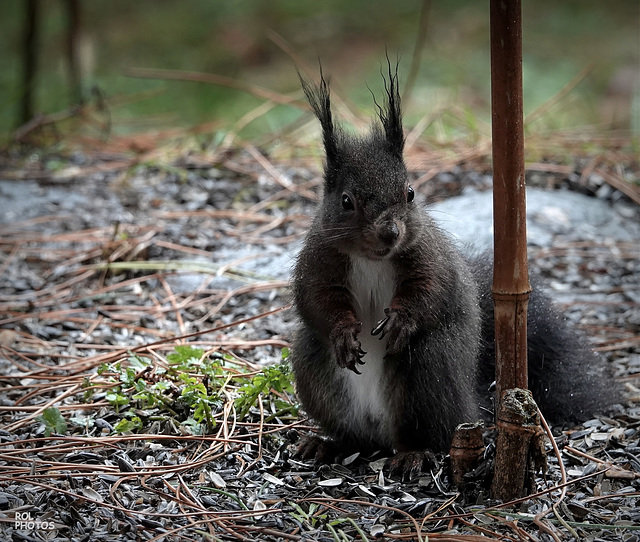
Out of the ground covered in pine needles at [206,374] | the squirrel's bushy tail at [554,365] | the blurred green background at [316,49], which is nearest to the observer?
the ground covered in pine needles at [206,374]

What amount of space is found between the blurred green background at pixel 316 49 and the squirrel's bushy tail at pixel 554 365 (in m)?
4.94

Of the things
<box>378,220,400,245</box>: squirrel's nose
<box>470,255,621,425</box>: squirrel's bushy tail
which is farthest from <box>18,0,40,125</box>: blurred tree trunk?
<box>378,220,400,245</box>: squirrel's nose

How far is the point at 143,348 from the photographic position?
9.58ft

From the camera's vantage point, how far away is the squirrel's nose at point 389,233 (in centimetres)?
216

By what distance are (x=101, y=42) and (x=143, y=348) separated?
28.8 ft

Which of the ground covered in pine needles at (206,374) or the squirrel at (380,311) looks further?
the squirrel at (380,311)

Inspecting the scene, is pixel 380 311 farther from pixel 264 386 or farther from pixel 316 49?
pixel 316 49

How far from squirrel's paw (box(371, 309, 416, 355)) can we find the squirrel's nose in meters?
0.19

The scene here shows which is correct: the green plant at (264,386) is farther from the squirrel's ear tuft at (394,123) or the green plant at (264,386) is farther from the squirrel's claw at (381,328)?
the squirrel's ear tuft at (394,123)

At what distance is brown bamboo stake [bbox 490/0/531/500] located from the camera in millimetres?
1850

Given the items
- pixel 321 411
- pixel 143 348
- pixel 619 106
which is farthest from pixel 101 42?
pixel 321 411

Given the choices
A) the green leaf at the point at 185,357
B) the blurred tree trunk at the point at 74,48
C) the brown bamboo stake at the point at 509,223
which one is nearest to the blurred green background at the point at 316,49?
the blurred tree trunk at the point at 74,48

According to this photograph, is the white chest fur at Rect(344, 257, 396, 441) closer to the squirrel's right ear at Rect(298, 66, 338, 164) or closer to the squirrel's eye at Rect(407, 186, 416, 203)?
the squirrel's eye at Rect(407, 186, 416, 203)

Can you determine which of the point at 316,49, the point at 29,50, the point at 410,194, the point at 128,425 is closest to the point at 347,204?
the point at 410,194
